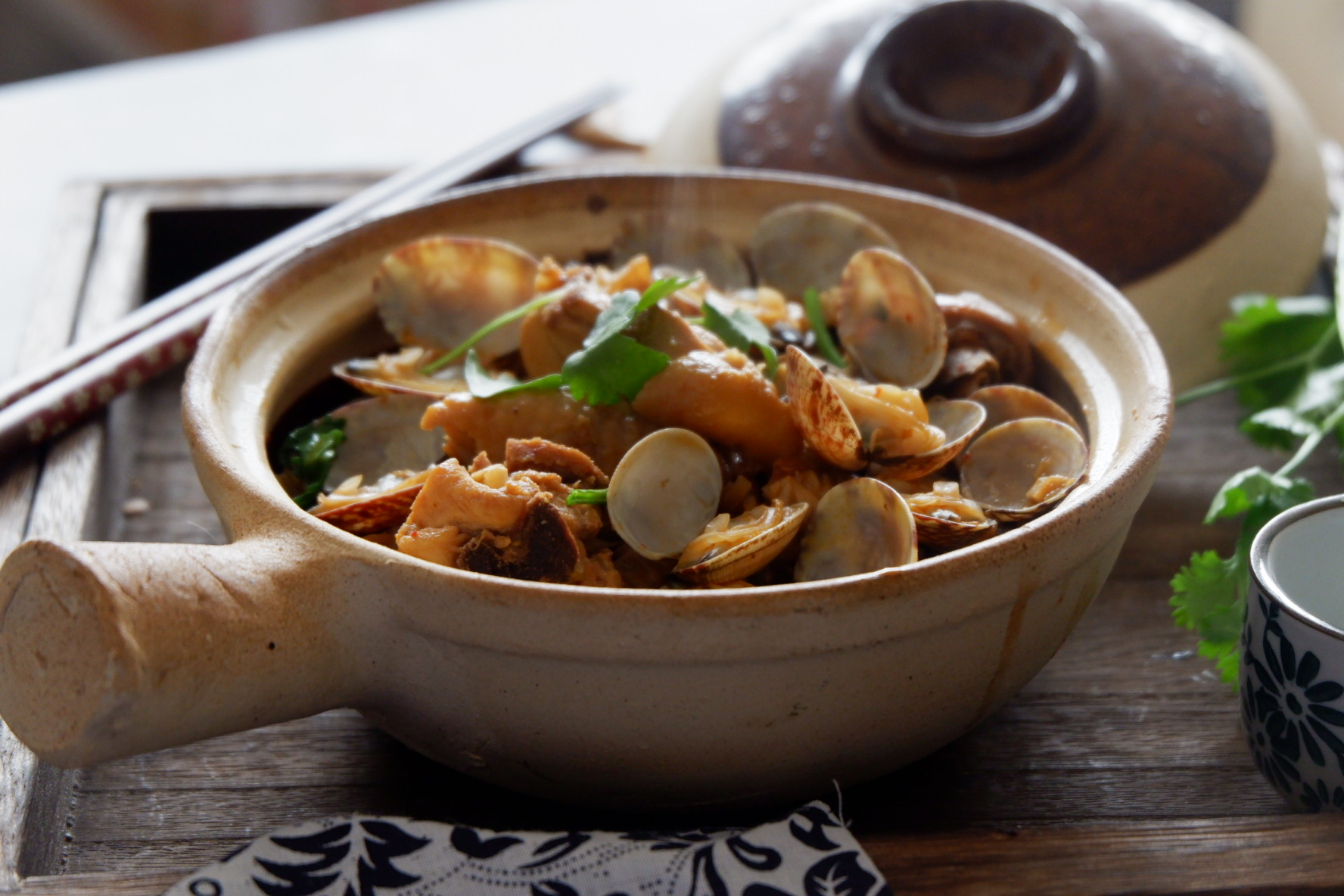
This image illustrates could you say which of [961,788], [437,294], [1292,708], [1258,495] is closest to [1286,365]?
[1258,495]

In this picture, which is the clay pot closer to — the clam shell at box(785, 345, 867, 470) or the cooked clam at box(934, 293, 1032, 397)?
the cooked clam at box(934, 293, 1032, 397)

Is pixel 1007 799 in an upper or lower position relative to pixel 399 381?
lower

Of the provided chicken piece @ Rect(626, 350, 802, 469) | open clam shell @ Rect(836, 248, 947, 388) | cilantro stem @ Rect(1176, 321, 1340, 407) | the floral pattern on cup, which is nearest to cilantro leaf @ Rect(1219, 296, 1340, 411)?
cilantro stem @ Rect(1176, 321, 1340, 407)

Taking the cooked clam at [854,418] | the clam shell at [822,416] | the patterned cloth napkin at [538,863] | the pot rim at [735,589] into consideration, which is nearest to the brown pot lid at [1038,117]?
the pot rim at [735,589]

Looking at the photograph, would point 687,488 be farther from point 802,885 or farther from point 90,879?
point 90,879

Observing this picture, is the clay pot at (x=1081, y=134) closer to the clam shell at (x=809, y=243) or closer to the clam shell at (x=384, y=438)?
the clam shell at (x=809, y=243)

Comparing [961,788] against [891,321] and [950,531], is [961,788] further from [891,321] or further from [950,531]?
[891,321]

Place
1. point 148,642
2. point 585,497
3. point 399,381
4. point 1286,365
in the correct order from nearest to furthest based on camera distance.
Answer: point 148,642 → point 585,497 → point 399,381 → point 1286,365
